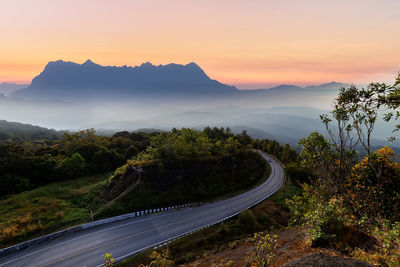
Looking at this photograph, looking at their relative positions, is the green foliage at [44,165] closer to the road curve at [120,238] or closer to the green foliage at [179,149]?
the green foliage at [179,149]

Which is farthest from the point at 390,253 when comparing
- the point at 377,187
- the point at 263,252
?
the point at 263,252

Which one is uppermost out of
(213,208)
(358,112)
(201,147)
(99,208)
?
(358,112)

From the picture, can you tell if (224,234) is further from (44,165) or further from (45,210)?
(44,165)

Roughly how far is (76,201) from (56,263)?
40.9ft

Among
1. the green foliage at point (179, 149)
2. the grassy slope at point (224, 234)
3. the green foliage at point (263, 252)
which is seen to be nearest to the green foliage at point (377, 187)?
the green foliage at point (263, 252)

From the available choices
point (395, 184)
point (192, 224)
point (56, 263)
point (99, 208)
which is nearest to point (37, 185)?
point (99, 208)

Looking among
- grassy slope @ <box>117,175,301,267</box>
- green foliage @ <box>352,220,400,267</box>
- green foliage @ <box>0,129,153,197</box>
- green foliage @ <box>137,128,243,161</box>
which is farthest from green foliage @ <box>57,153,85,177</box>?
green foliage @ <box>352,220,400,267</box>

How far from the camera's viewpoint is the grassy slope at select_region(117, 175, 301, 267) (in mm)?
18078

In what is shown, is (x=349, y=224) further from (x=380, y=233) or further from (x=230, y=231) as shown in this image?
(x=230, y=231)

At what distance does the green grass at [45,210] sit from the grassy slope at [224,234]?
11.5m

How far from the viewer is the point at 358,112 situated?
360 inches

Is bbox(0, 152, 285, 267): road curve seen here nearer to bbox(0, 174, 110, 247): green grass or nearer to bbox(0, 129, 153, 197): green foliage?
bbox(0, 174, 110, 247): green grass

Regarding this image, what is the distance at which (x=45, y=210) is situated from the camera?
80.5ft

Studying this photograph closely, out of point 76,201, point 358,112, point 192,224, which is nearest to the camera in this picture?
point 358,112
